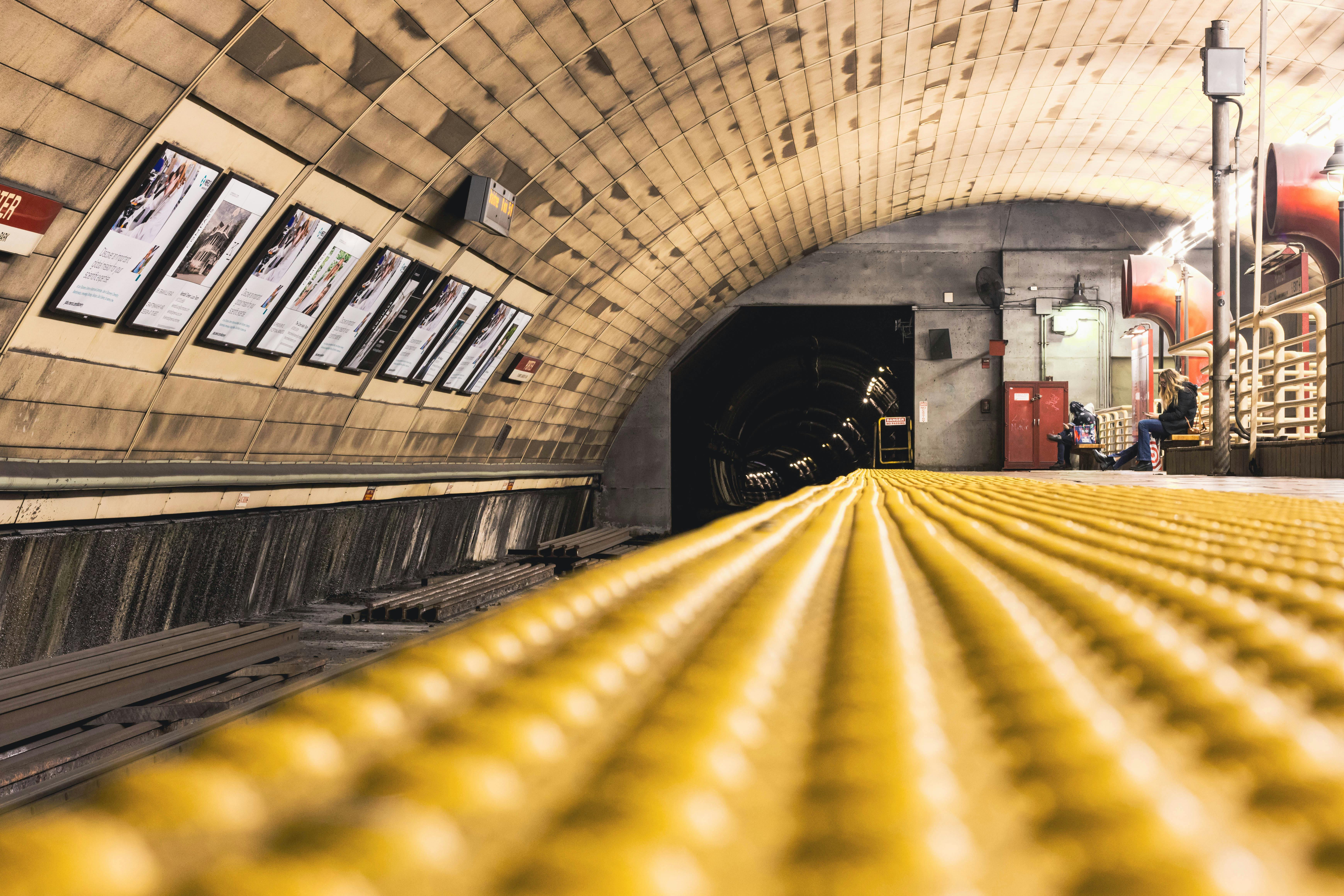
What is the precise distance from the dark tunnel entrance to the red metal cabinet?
199 centimetres

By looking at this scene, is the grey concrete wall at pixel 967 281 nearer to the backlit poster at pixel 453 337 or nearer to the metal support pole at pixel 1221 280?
the backlit poster at pixel 453 337

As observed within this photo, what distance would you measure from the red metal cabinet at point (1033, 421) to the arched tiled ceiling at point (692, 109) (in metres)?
4.06

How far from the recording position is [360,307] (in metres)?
7.16

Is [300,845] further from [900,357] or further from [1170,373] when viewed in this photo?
[900,357]

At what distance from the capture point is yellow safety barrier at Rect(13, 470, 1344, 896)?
248mm

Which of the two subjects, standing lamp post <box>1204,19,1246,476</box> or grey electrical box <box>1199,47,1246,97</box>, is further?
grey electrical box <box>1199,47,1246,97</box>

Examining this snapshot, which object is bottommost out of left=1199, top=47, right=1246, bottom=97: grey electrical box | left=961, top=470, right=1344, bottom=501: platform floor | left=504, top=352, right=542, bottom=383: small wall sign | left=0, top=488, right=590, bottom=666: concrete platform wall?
left=0, top=488, right=590, bottom=666: concrete platform wall

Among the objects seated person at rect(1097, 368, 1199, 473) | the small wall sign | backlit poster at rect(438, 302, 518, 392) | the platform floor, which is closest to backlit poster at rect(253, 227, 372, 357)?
backlit poster at rect(438, 302, 518, 392)

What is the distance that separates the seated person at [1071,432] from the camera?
1447 cm

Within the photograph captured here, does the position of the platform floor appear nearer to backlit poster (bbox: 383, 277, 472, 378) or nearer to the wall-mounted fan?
backlit poster (bbox: 383, 277, 472, 378)

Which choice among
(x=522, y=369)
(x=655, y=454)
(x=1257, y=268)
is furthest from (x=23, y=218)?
(x=655, y=454)

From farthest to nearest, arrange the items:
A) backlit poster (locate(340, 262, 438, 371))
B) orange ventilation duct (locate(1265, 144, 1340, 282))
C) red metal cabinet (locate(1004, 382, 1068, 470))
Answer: red metal cabinet (locate(1004, 382, 1068, 470)) < orange ventilation duct (locate(1265, 144, 1340, 282)) < backlit poster (locate(340, 262, 438, 371))

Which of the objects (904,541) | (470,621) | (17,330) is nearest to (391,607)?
(17,330)

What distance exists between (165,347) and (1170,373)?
36.3 ft
